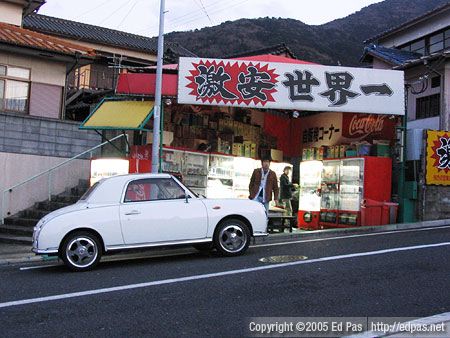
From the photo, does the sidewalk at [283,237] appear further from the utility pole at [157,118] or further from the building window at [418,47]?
the building window at [418,47]

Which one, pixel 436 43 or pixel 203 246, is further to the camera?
pixel 436 43

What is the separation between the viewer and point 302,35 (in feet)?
176

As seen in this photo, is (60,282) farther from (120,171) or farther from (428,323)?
(120,171)

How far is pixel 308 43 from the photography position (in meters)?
52.0

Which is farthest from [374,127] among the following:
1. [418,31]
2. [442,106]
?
[418,31]

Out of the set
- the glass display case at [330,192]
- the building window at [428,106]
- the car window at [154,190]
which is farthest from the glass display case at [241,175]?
the building window at [428,106]

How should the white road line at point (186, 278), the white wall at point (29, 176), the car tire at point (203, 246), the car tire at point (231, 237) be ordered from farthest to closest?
the white wall at point (29, 176)
the car tire at point (203, 246)
the car tire at point (231, 237)
the white road line at point (186, 278)

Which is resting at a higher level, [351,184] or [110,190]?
[351,184]

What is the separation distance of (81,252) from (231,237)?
2.79m

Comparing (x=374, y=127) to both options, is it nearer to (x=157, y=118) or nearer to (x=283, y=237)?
(x=283, y=237)

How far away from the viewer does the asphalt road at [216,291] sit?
541cm

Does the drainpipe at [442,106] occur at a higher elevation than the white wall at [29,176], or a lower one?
higher

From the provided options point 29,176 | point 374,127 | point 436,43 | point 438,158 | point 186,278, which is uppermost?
point 436,43

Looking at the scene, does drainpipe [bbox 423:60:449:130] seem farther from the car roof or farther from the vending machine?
the car roof
